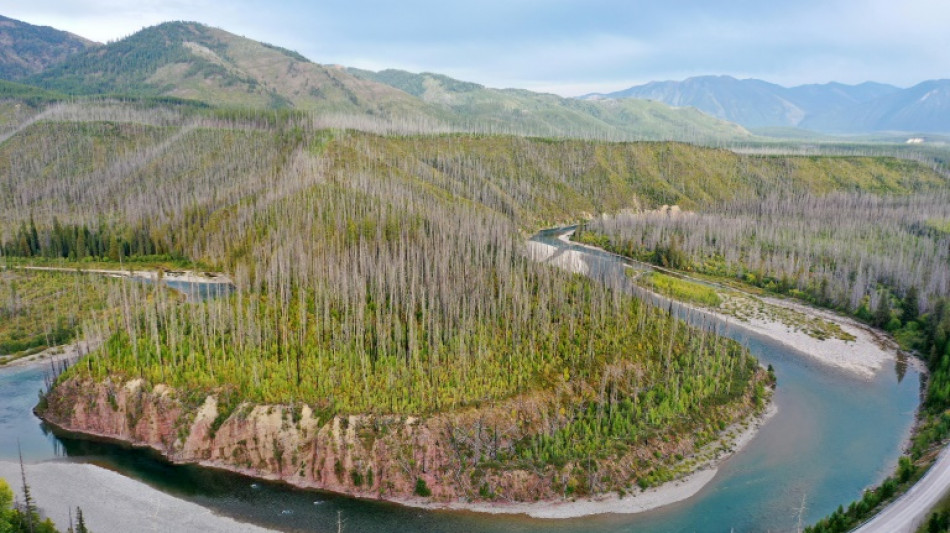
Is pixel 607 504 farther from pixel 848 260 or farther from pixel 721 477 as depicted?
pixel 848 260

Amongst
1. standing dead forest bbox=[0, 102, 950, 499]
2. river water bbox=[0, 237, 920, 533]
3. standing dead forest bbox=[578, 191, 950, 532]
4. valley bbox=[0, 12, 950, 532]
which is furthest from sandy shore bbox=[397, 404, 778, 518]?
standing dead forest bbox=[578, 191, 950, 532]

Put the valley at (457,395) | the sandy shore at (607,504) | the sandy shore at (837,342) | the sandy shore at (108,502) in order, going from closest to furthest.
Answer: the sandy shore at (108,502) < the sandy shore at (607,504) < the valley at (457,395) < the sandy shore at (837,342)

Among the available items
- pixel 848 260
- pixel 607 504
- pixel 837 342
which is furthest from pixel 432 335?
pixel 848 260

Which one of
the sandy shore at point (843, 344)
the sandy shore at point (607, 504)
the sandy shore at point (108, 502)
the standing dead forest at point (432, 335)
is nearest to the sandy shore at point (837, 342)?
the sandy shore at point (843, 344)

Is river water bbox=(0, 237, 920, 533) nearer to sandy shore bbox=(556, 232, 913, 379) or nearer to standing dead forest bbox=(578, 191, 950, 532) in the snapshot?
standing dead forest bbox=(578, 191, 950, 532)

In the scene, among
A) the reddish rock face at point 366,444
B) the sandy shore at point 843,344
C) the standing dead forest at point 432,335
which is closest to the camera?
the reddish rock face at point 366,444

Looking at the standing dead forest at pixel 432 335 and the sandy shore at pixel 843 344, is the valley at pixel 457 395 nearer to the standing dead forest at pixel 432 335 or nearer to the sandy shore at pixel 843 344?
the standing dead forest at pixel 432 335

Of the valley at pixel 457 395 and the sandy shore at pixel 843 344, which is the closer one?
the valley at pixel 457 395
